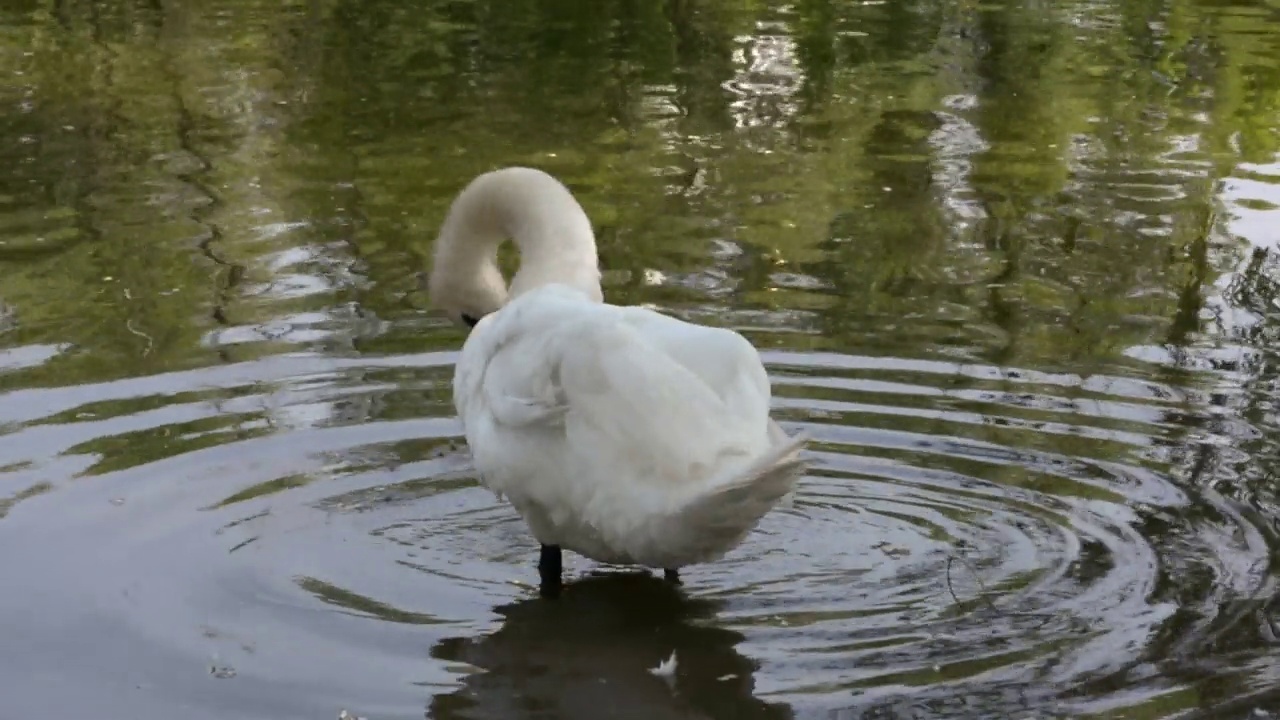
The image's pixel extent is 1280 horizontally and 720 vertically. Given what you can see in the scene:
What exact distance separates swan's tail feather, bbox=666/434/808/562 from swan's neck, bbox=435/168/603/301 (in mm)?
1449

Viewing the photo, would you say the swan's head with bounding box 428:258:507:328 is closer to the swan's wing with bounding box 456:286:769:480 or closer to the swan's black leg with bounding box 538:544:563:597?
the swan's wing with bounding box 456:286:769:480

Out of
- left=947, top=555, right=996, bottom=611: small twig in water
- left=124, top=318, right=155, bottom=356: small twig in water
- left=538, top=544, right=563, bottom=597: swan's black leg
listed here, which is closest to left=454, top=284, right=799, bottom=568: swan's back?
left=538, top=544, right=563, bottom=597: swan's black leg

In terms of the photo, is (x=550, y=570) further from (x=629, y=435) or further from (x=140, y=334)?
(x=140, y=334)

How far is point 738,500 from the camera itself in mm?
4727

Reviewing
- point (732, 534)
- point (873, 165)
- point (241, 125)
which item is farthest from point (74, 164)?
point (732, 534)

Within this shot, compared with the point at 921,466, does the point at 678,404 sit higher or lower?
higher

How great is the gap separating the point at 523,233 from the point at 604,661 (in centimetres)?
169

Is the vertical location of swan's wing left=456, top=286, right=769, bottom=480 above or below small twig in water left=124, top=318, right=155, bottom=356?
above

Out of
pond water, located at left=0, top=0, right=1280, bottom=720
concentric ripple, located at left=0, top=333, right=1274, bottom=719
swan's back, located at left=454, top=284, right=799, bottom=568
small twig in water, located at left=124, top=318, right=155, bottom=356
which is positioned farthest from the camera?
small twig in water, located at left=124, top=318, right=155, bottom=356

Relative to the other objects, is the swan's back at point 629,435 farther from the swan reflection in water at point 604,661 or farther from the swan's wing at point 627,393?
the swan reflection in water at point 604,661

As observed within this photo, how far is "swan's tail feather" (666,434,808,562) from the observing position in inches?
180

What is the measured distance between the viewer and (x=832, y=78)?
15984 mm

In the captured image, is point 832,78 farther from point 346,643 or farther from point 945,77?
point 346,643

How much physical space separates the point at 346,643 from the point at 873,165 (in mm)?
7930
